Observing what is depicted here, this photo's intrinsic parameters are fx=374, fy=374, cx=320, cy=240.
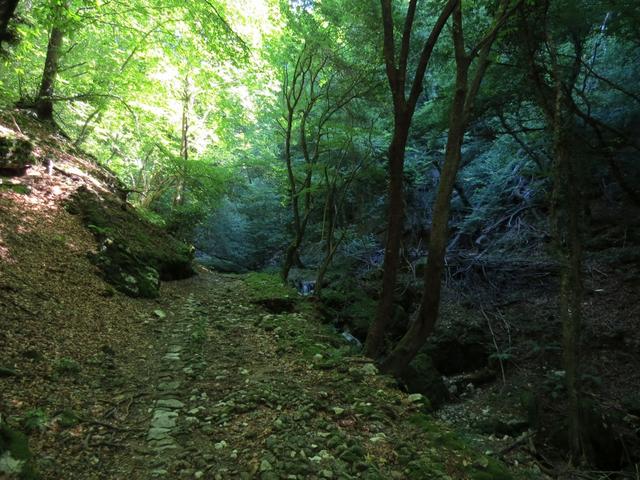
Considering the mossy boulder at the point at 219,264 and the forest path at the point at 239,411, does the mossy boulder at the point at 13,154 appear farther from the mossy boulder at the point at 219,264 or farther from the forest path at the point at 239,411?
the mossy boulder at the point at 219,264

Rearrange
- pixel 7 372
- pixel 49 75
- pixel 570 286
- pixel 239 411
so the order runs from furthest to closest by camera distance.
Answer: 1. pixel 49 75
2. pixel 570 286
3. pixel 239 411
4. pixel 7 372

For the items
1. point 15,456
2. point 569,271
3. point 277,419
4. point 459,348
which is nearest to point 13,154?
point 15,456

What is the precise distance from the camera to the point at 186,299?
7.96m

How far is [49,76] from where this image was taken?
365 inches

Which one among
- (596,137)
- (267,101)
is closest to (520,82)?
(596,137)

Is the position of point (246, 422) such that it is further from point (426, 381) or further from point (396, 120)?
point (426, 381)

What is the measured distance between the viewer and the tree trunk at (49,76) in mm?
8992

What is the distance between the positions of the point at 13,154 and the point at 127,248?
2669 millimetres

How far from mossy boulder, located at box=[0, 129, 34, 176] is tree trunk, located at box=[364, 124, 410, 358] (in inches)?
273

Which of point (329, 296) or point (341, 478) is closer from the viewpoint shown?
point (341, 478)

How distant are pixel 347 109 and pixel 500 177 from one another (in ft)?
21.4

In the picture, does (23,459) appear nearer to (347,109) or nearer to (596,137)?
(347,109)

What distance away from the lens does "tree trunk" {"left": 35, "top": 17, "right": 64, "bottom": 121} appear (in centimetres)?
899

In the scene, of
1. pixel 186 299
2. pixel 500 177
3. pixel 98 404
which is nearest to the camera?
pixel 98 404
